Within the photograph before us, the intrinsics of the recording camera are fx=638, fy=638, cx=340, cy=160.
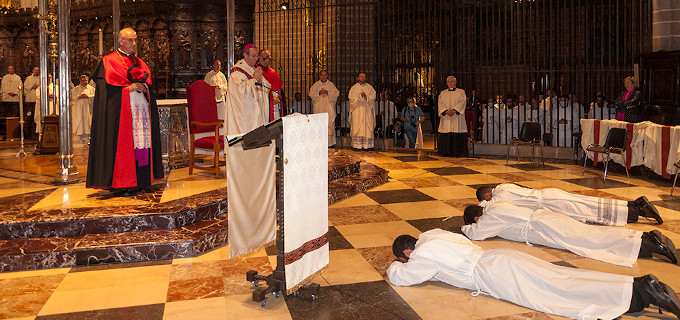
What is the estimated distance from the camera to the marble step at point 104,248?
486cm

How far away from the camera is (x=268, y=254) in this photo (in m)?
5.25

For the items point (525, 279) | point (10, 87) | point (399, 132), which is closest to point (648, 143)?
point (525, 279)

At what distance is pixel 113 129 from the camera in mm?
6215

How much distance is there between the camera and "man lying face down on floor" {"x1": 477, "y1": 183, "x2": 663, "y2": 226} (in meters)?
5.75

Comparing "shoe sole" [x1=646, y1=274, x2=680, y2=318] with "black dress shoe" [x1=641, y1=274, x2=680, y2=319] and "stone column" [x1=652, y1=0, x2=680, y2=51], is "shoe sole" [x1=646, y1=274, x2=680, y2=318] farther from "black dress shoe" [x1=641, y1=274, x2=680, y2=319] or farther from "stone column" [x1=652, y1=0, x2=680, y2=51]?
"stone column" [x1=652, y1=0, x2=680, y2=51]

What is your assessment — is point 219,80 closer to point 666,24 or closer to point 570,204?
point 666,24

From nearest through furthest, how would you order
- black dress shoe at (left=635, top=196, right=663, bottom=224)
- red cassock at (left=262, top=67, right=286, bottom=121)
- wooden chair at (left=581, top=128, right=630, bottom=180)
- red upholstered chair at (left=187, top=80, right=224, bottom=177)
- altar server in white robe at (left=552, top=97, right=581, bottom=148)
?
black dress shoe at (left=635, top=196, right=663, bottom=224)
red upholstered chair at (left=187, top=80, right=224, bottom=177)
red cassock at (left=262, top=67, right=286, bottom=121)
wooden chair at (left=581, top=128, right=630, bottom=180)
altar server in white robe at (left=552, top=97, right=581, bottom=148)

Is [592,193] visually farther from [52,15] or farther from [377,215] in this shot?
[52,15]

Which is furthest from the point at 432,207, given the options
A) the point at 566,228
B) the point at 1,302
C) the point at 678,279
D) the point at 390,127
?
the point at 390,127

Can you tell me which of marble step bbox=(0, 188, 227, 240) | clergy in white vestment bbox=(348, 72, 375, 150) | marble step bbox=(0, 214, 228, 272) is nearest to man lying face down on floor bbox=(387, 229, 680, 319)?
marble step bbox=(0, 214, 228, 272)

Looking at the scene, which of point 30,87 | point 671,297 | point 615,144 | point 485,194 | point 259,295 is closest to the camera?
point 671,297

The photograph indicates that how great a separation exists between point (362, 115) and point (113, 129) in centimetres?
727

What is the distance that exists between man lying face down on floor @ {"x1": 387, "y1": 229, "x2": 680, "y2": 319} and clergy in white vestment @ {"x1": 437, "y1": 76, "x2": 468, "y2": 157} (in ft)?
25.2

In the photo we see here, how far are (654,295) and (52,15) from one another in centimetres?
880
